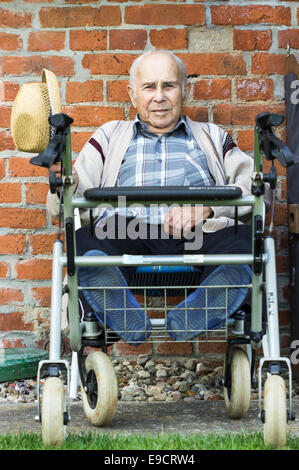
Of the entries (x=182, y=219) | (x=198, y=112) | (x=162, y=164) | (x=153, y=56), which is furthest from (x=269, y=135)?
(x=198, y=112)

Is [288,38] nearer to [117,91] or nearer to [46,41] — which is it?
[117,91]

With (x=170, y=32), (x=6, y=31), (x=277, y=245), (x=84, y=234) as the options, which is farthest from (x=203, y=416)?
(x=6, y=31)

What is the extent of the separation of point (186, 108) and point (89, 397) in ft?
4.82

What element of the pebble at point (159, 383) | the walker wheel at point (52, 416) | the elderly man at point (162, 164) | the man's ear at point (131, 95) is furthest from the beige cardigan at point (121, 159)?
the walker wheel at point (52, 416)

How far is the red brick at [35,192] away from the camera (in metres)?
3.03

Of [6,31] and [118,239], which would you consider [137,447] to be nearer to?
[118,239]

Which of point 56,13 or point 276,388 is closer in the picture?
point 276,388

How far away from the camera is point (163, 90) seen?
2756 millimetres

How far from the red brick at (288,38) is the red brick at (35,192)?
49.8 inches

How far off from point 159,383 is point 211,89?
1.33 m

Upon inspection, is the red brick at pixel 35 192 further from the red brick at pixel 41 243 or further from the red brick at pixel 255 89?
the red brick at pixel 255 89

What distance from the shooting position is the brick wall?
3.03 m

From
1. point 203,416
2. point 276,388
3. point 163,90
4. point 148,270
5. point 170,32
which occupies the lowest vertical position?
point 203,416

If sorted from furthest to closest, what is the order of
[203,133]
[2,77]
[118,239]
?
[2,77] < [203,133] < [118,239]
